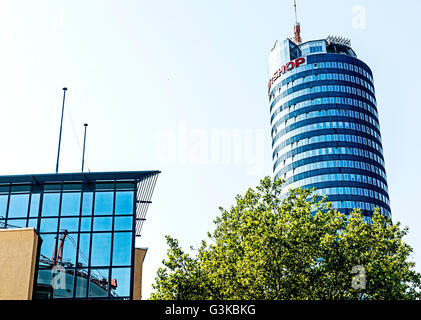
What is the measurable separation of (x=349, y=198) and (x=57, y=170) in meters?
103

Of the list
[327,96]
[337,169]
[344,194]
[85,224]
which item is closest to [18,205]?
[85,224]

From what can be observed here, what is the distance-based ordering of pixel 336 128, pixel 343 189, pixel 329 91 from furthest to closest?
pixel 329 91 < pixel 336 128 < pixel 343 189

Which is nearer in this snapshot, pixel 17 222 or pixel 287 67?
pixel 17 222

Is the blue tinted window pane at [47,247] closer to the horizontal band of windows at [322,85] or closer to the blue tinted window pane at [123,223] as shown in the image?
the blue tinted window pane at [123,223]

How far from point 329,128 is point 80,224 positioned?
357 feet

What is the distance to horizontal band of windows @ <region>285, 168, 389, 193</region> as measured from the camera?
127m

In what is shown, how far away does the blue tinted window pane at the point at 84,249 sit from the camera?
94.7ft

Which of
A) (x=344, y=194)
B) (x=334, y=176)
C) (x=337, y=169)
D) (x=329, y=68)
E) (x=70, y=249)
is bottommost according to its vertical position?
(x=70, y=249)

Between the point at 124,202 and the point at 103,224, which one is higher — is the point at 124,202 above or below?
Answer: above

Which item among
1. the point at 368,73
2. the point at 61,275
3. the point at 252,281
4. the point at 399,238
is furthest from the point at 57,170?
the point at 368,73

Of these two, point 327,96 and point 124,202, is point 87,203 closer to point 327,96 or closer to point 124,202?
point 124,202

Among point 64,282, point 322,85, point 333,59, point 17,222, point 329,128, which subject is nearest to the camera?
point 64,282

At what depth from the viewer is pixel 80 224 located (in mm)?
29859

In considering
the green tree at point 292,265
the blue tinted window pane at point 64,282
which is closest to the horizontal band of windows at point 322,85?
the green tree at point 292,265
